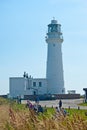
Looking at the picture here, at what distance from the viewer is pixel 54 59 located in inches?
2648

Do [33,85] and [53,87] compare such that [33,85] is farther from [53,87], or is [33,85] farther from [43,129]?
[43,129]

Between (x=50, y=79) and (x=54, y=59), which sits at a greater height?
(x=54, y=59)

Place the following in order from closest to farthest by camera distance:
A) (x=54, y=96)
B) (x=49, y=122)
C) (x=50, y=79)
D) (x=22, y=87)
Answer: (x=49, y=122)
(x=54, y=96)
(x=50, y=79)
(x=22, y=87)

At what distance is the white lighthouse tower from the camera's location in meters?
67.4

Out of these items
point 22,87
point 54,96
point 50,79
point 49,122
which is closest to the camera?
point 49,122

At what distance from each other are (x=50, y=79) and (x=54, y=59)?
386 cm

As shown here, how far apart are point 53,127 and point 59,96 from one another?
59698 mm

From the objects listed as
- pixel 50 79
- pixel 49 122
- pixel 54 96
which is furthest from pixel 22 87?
pixel 49 122

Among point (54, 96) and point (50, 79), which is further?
point (50, 79)

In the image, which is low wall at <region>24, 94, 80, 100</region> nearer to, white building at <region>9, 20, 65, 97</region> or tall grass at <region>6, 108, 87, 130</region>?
white building at <region>9, 20, 65, 97</region>

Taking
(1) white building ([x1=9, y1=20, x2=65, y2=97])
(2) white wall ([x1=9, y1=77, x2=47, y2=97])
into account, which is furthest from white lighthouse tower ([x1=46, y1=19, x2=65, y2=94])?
(2) white wall ([x1=9, y1=77, x2=47, y2=97])

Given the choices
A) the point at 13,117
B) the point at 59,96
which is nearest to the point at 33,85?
the point at 59,96

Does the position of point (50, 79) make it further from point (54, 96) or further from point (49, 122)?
point (49, 122)

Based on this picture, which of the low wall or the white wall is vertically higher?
the white wall
